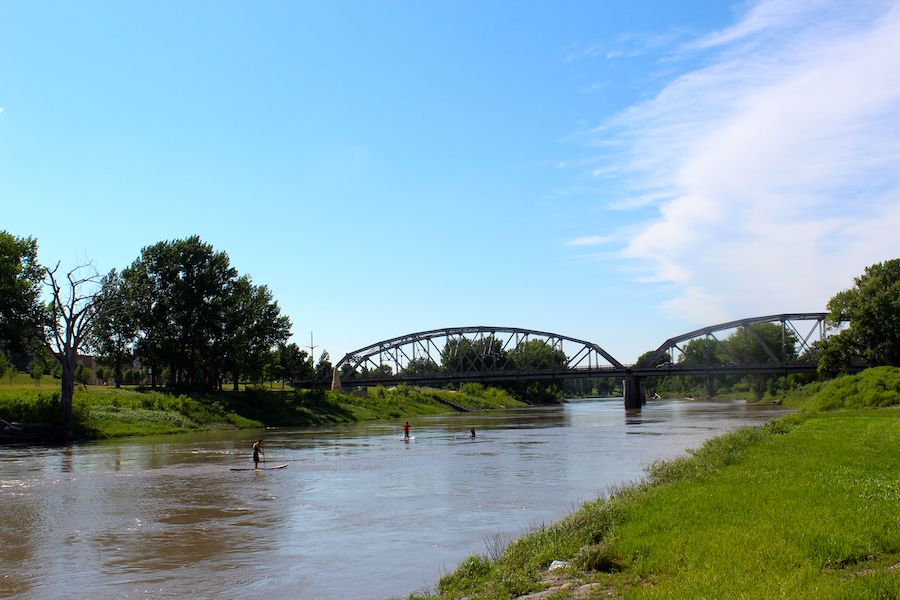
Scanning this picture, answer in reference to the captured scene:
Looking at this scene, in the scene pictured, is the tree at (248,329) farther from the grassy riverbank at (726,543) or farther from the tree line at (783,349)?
the grassy riverbank at (726,543)

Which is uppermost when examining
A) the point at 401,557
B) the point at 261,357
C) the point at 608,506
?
the point at 261,357

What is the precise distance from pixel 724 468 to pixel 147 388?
72.7 m

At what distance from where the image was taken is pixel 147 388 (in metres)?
82.8

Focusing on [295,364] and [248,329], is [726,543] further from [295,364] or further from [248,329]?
[295,364]

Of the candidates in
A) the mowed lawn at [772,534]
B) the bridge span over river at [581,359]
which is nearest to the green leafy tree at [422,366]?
the bridge span over river at [581,359]

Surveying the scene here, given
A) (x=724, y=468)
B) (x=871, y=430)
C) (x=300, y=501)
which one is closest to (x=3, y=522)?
(x=300, y=501)

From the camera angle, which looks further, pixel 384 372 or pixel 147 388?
pixel 384 372

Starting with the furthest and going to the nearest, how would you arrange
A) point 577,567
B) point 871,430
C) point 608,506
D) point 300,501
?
point 871,430
point 300,501
point 608,506
point 577,567

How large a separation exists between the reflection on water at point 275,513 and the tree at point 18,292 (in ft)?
53.5

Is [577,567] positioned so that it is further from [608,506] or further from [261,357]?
[261,357]

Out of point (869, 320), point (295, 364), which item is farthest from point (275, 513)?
point (295, 364)

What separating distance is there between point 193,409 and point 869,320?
2954 inches

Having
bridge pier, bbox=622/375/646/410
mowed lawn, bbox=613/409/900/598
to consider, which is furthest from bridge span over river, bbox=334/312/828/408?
mowed lawn, bbox=613/409/900/598

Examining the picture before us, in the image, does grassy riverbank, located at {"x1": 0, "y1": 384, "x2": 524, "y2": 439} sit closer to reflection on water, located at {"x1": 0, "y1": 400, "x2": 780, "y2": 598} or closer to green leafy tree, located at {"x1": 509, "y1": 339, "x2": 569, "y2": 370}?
reflection on water, located at {"x1": 0, "y1": 400, "x2": 780, "y2": 598}
